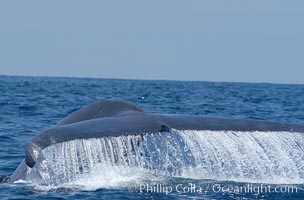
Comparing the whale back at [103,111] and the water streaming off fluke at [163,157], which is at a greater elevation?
the whale back at [103,111]

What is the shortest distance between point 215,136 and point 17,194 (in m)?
2.57

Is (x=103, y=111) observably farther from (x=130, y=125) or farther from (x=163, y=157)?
(x=163, y=157)

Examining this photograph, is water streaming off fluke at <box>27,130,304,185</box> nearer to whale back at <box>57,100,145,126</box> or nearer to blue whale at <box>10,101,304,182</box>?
blue whale at <box>10,101,304,182</box>

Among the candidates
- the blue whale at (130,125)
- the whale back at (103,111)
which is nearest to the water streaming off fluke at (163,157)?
the blue whale at (130,125)

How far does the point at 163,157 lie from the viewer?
421 inches

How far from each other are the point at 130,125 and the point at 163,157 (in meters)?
4.12

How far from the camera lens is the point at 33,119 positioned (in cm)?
1903

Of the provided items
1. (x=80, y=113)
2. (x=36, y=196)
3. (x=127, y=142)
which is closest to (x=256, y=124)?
(x=127, y=142)

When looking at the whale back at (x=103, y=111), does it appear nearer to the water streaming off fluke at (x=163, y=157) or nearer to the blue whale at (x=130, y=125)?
the blue whale at (x=130, y=125)

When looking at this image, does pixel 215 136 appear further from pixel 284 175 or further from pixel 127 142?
pixel 284 175

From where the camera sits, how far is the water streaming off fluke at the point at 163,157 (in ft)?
21.9

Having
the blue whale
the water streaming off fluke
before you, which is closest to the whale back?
the blue whale

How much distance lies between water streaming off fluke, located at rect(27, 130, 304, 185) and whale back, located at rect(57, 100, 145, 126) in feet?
1.00

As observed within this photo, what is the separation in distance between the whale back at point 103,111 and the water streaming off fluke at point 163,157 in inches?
12.0
